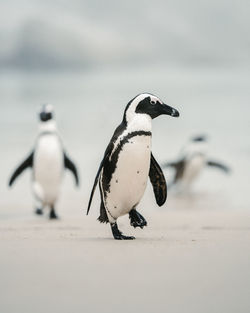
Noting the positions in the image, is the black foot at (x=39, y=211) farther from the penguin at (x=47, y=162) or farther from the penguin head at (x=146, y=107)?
the penguin head at (x=146, y=107)

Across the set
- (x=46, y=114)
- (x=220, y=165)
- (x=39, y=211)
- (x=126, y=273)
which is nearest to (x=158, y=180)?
(x=126, y=273)

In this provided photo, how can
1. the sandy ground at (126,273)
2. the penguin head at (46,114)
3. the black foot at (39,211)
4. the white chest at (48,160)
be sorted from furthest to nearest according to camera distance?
the black foot at (39,211), the penguin head at (46,114), the white chest at (48,160), the sandy ground at (126,273)

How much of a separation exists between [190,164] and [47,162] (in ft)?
17.5

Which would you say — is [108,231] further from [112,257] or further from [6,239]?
[112,257]

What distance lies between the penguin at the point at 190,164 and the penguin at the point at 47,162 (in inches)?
186

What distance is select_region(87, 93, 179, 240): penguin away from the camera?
583 cm

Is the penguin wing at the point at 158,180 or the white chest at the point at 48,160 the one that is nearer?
the penguin wing at the point at 158,180

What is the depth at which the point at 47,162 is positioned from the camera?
977 cm

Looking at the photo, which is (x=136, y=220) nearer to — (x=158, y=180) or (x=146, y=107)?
(x=158, y=180)

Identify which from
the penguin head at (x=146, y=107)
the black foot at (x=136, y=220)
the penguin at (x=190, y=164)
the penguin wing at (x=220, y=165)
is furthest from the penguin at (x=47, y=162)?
the penguin wing at (x=220, y=165)

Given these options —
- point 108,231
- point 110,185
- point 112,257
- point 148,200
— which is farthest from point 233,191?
point 112,257

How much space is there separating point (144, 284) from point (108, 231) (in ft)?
9.37

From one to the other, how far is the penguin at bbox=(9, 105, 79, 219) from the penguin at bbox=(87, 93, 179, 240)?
3.72m

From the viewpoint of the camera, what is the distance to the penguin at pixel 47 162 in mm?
9750
